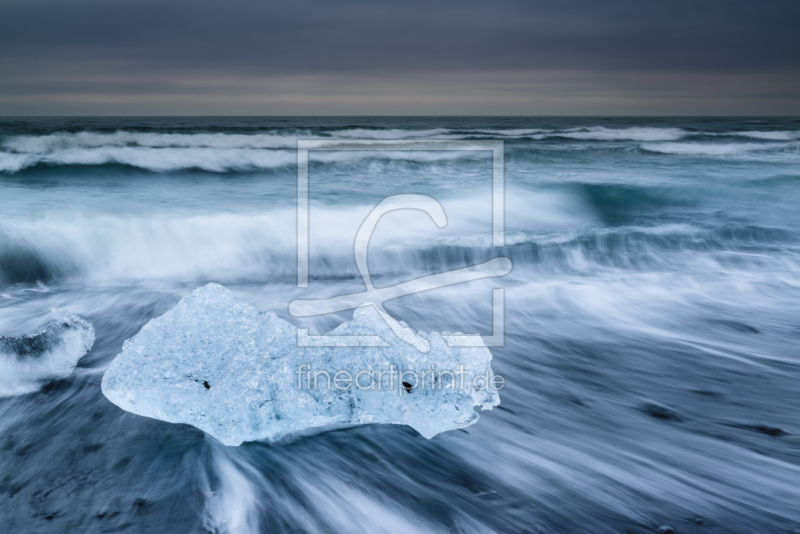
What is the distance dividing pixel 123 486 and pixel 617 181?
13.4 metres

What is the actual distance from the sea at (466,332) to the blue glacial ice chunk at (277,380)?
18 centimetres

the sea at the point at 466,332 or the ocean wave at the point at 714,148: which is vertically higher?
the ocean wave at the point at 714,148

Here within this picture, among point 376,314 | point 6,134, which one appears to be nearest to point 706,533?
point 376,314

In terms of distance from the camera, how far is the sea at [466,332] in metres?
2.47

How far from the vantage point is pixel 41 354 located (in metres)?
3.49

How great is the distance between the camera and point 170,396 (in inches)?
105

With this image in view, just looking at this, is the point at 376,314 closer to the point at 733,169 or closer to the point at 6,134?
the point at 733,169

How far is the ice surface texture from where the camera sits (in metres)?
3.32

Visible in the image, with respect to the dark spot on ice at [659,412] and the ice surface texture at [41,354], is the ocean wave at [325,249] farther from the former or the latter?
the dark spot on ice at [659,412]

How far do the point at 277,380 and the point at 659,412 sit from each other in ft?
7.65

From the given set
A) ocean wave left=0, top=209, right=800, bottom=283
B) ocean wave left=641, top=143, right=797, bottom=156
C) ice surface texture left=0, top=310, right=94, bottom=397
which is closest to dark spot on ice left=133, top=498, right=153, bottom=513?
ice surface texture left=0, top=310, right=94, bottom=397
